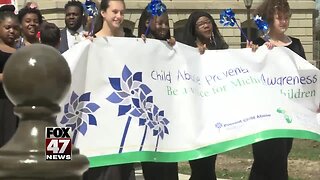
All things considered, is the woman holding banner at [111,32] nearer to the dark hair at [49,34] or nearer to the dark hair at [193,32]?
the dark hair at [193,32]

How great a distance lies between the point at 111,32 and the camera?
6227mm

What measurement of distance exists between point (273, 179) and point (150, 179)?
115 cm

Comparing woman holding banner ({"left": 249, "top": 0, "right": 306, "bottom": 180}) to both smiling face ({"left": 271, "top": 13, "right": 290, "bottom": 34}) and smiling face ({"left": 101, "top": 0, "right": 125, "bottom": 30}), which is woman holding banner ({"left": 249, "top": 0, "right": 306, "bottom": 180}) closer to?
smiling face ({"left": 271, "top": 13, "right": 290, "bottom": 34})

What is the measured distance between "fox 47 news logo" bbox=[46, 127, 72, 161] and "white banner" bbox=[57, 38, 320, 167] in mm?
2683

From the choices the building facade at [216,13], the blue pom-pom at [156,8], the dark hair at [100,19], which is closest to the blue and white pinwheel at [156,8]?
the blue pom-pom at [156,8]

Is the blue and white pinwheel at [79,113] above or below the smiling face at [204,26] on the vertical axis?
below

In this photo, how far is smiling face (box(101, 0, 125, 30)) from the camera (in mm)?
6102

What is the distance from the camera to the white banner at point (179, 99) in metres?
6.07

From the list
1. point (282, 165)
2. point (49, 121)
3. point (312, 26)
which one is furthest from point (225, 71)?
point (312, 26)

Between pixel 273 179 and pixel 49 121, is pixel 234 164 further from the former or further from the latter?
pixel 49 121

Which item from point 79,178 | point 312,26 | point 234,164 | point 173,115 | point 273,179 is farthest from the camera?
point 312,26

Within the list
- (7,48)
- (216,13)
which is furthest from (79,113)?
(216,13)

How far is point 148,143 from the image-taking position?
20.7 feet

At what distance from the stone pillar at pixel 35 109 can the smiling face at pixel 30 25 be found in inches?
164
